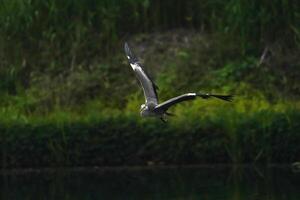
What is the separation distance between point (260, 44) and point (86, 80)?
330cm

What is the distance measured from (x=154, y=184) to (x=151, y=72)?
4192 millimetres

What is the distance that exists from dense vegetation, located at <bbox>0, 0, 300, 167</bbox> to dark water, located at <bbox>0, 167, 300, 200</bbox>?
352 millimetres

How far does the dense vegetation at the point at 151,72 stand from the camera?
14.9 metres

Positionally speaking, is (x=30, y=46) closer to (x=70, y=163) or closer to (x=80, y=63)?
(x=80, y=63)

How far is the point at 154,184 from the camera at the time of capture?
14.0 meters

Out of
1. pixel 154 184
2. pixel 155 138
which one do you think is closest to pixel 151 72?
pixel 155 138

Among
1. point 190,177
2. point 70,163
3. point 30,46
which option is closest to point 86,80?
point 30,46

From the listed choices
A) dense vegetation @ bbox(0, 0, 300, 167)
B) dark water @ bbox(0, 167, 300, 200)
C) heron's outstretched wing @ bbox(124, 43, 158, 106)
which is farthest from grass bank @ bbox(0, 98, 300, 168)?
heron's outstretched wing @ bbox(124, 43, 158, 106)

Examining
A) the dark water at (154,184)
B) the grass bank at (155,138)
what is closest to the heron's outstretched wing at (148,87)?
the dark water at (154,184)

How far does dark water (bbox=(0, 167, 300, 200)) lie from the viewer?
42.7 ft

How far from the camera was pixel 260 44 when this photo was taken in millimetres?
17609

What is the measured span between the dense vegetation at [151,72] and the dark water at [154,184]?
352 millimetres

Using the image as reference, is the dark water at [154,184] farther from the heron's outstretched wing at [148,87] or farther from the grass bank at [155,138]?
the heron's outstretched wing at [148,87]

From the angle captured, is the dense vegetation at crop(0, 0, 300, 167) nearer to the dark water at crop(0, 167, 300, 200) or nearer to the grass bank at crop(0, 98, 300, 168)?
the grass bank at crop(0, 98, 300, 168)
